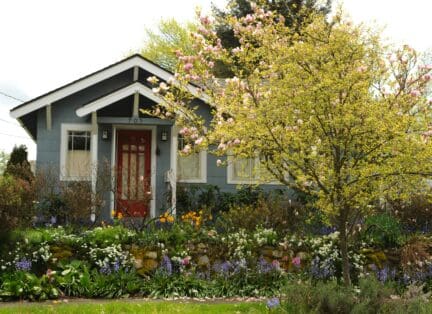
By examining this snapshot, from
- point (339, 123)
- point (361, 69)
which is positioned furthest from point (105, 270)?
point (361, 69)

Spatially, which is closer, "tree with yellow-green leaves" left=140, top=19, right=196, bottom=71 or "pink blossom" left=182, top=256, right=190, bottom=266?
"pink blossom" left=182, top=256, right=190, bottom=266

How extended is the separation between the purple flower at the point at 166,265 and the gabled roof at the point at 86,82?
191 inches

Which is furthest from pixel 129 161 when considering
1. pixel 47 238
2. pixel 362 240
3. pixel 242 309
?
pixel 242 309

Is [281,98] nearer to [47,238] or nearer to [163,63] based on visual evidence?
[47,238]

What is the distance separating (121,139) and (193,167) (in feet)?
6.22

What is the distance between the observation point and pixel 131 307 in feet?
20.8

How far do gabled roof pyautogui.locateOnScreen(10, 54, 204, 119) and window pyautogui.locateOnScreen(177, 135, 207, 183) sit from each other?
1919 millimetres

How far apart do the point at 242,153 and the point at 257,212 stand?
2863 millimetres

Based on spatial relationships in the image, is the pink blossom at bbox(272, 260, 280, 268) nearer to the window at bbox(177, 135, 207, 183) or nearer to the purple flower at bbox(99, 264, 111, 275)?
the purple flower at bbox(99, 264, 111, 275)

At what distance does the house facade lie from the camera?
12.0 metres

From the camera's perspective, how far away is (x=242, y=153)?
683 cm

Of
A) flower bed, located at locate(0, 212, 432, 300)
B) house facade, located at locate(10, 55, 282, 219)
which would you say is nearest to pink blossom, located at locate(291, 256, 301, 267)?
flower bed, located at locate(0, 212, 432, 300)

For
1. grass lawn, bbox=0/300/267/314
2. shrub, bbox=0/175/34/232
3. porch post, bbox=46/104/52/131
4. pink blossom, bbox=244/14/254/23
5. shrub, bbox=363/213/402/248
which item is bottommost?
grass lawn, bbox=0/300/267/314

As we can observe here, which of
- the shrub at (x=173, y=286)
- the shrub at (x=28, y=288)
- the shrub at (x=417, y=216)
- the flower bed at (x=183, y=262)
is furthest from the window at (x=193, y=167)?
the shrub at (x=28, y=288)
